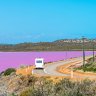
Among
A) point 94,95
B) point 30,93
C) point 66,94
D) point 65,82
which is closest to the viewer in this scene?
point 66,94

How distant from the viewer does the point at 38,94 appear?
12.1 metres

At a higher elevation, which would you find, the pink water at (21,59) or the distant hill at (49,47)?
the distant hill at (49,47)

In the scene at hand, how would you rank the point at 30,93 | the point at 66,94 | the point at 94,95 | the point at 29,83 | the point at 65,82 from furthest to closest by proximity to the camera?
the point at 29,83 → the point at 65,82 → the point at 30,93 → the point at 94,95 → the point at 66,94

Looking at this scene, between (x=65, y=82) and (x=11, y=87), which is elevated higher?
(x=65, y=82)

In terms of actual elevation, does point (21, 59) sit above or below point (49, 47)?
below

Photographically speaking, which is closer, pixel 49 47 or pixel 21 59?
pixel 21 59

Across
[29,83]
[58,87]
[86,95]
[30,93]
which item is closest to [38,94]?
[30,93]

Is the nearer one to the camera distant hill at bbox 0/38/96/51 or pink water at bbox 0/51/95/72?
pink water at bbox 0/51/95/72

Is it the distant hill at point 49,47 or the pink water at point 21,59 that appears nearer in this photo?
the pink water at point 21,59

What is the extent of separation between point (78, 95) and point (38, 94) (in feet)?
7.07

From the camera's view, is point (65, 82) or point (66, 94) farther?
point (65, 82)

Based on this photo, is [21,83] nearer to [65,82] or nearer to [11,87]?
[11,87]

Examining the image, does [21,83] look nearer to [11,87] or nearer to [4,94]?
[11,87]

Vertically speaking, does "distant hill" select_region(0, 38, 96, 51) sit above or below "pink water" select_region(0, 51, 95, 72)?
above
